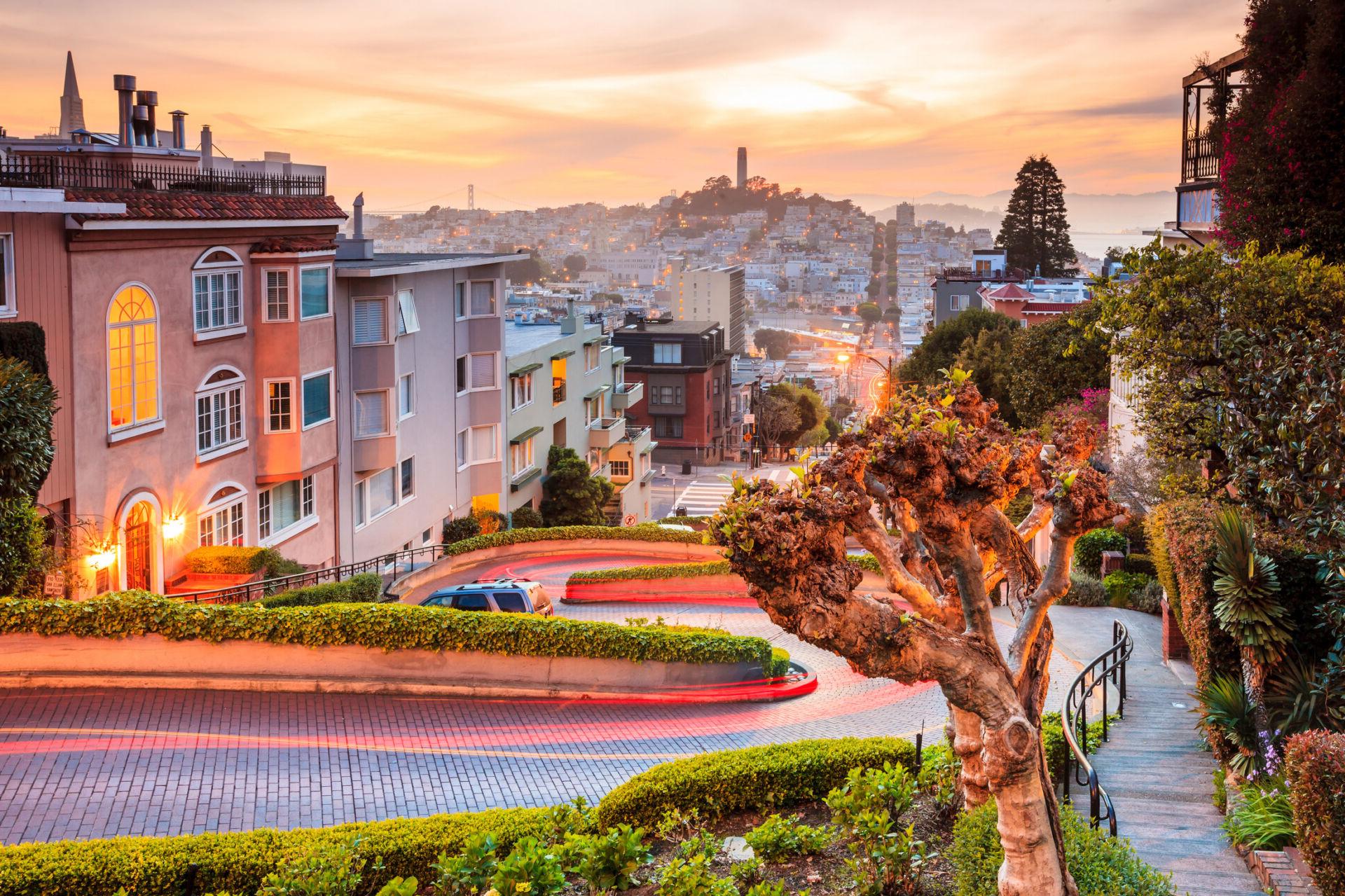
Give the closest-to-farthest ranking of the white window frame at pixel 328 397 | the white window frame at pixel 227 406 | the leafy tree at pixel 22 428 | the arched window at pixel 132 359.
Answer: the leafy tree at pixel 22 428
the arched window at pixel 132 359
the white window frame at pixel 227 406
the white window frame at pixel 328 397

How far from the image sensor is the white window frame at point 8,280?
20.8 m

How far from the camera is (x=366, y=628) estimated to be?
1947 cm

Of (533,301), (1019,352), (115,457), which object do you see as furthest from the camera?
(533,301)

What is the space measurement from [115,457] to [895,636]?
20307mm

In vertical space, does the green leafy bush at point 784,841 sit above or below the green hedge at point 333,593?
above

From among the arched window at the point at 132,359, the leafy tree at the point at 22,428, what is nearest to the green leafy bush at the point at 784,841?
the leafy tree at the point at 22,428

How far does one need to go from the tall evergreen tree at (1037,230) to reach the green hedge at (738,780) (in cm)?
8875

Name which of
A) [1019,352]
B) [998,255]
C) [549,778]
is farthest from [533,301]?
[549,778]

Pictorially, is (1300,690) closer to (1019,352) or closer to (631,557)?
(631,557)

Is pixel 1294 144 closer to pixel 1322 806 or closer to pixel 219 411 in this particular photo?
pixel 1322 806

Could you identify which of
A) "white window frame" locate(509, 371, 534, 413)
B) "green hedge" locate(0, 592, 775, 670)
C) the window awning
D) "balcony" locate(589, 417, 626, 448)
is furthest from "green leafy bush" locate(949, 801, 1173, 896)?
"balcony" locate(589, 417, 626, 448)

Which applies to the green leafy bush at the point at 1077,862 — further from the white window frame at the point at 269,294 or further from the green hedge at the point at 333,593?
the white window frame at the point at 269,294

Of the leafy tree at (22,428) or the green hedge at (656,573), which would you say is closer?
the leafy tree at (22,428)

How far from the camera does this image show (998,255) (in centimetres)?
10400
